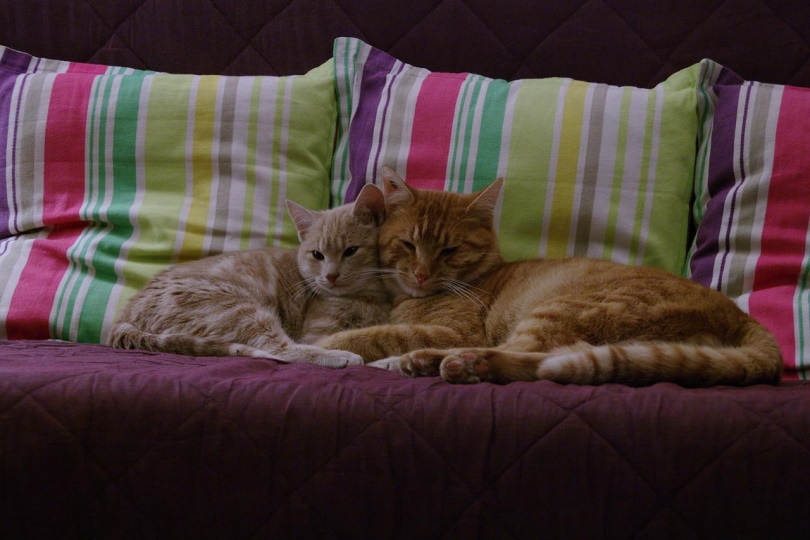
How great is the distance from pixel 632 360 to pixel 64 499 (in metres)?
1.07

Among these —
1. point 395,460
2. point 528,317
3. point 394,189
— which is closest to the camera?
point 395,460

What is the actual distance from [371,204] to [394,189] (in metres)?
0.08

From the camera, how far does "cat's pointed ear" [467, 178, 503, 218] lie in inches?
83.2

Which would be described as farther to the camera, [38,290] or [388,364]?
[38,290]

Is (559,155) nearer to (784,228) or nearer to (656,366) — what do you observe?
(784,228)

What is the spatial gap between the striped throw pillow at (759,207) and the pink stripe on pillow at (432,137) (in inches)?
29.0

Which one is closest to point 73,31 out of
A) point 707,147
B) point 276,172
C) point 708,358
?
point 276,172

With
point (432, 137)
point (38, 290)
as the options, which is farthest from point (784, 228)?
point (38, 290)

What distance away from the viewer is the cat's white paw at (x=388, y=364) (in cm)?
183

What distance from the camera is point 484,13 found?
260cm

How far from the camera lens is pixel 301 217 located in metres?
2.26

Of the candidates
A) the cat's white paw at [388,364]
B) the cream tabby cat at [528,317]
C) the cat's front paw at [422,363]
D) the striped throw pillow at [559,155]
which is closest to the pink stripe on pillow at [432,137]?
the striped throw pillow at [559,155]

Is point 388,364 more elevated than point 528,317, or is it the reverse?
point 528,317

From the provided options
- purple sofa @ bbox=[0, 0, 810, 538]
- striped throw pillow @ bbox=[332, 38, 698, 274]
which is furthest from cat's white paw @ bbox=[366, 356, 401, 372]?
striped throw pillow @ bbox=[332, 38, 698, 274]
